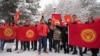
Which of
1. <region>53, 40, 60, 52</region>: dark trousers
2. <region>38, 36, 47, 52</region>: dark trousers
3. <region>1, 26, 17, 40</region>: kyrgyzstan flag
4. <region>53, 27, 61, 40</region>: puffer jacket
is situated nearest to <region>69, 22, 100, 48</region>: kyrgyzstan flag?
<region>53, 27, 61, 40</region>: puffer jacket

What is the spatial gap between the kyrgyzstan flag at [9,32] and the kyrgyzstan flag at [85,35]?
385 centimetres

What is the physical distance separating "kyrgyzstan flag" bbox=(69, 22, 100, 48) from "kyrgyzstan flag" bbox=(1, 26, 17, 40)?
385 cm

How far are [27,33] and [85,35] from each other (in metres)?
4.36

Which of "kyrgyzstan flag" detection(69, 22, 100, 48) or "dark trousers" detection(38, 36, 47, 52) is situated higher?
"kyrgyzstan flag" detection(69, 22, 100, 48)

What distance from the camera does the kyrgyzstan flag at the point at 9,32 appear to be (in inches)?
567

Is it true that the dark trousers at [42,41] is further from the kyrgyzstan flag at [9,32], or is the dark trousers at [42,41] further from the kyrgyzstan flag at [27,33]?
the kyrgyzstan flag at [9,32]

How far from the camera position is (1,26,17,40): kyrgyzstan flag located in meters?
14.4

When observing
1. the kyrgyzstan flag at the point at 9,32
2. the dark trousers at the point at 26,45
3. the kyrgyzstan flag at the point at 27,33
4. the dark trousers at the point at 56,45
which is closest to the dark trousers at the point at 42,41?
the dark trousers at the point at 56,45

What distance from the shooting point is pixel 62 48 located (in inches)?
553

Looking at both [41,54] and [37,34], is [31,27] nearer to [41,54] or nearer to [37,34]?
[37,34]

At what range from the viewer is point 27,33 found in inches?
574

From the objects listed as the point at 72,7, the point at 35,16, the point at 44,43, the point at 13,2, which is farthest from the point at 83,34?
the point at 72,7

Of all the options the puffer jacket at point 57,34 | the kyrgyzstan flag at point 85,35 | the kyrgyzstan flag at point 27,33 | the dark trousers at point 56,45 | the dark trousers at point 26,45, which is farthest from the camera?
the dark trousers at point 26,45

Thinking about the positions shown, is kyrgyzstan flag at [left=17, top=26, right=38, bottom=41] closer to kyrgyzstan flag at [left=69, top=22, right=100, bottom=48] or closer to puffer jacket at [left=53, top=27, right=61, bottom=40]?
puffer jacket at [left=53, top=27, right=61, bottom=40]
